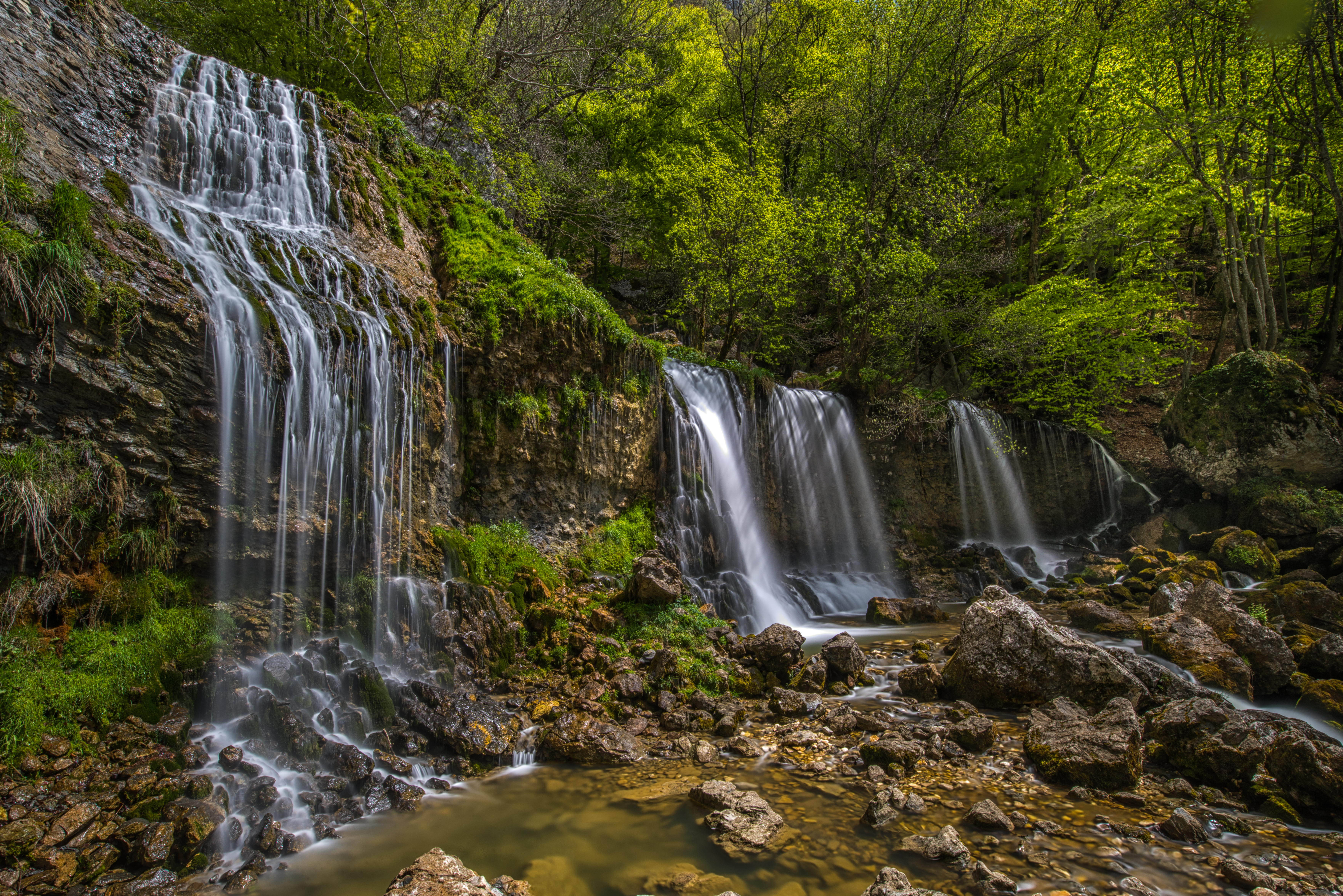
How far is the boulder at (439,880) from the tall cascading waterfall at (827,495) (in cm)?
1076

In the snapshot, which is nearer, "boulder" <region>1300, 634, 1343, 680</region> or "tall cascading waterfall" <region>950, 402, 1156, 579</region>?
"boulder" <region>1300, 634, 1343, 680</region>

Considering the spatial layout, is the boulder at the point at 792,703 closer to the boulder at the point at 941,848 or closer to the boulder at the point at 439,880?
the boulder at the point at 941,848

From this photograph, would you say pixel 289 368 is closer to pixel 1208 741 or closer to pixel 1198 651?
pixel 1208 741

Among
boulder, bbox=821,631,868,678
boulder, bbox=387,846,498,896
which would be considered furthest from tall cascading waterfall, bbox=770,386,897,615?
boulder, bbox=387,846,498,896

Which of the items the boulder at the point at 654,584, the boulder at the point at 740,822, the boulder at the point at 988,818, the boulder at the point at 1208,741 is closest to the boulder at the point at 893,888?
the boulder at the point at 740,822

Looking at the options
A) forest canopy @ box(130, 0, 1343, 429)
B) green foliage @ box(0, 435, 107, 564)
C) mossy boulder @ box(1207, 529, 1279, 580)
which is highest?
forest canopy @ box(130, 0, 1343, 429)

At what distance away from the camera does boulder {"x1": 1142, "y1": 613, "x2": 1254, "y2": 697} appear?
638cm

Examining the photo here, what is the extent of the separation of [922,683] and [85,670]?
24.9 feet

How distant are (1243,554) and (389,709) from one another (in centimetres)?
1539

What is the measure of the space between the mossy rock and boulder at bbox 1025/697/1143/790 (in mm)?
11269

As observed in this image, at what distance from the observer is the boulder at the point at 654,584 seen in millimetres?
7848

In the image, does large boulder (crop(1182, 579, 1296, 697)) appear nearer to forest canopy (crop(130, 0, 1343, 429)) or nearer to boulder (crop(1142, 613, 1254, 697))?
boulder (crop(1142, 613, 1254, 697))

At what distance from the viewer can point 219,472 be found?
5.58 meters

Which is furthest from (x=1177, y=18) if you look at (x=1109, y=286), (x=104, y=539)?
(x=104, y=539)
